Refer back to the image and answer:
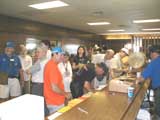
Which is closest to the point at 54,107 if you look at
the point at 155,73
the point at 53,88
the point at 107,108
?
the point at 53,88

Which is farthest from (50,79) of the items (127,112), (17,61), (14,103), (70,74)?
(17,61)

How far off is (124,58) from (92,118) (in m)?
4.91

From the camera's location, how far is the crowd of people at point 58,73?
276cm

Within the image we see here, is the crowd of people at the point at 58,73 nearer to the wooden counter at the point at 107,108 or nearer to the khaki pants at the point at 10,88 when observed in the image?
the khaki pants at the point at 10,88

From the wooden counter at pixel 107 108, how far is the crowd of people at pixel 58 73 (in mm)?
540

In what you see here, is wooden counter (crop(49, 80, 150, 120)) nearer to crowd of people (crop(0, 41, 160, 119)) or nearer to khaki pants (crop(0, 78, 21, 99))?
crowd of people (crop(0, 41, 160, 119))

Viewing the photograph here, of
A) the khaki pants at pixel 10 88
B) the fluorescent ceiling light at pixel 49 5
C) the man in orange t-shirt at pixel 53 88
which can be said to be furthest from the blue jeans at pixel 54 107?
the khaki pants at pixel 10 88

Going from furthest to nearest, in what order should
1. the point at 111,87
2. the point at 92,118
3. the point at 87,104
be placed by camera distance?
1. the point at 111,87
2. the point at 87,104
3. the point at 92,118

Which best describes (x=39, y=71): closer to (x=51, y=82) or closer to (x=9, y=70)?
(x=51, y=82)

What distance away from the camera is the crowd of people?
2.76 meters

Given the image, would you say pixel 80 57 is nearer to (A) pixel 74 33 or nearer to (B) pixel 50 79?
(B) pixel 50 79

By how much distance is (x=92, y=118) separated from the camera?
6.00 feet

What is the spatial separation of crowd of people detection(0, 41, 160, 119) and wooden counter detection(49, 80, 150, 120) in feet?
1.77

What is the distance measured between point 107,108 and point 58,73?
34.2 inches
